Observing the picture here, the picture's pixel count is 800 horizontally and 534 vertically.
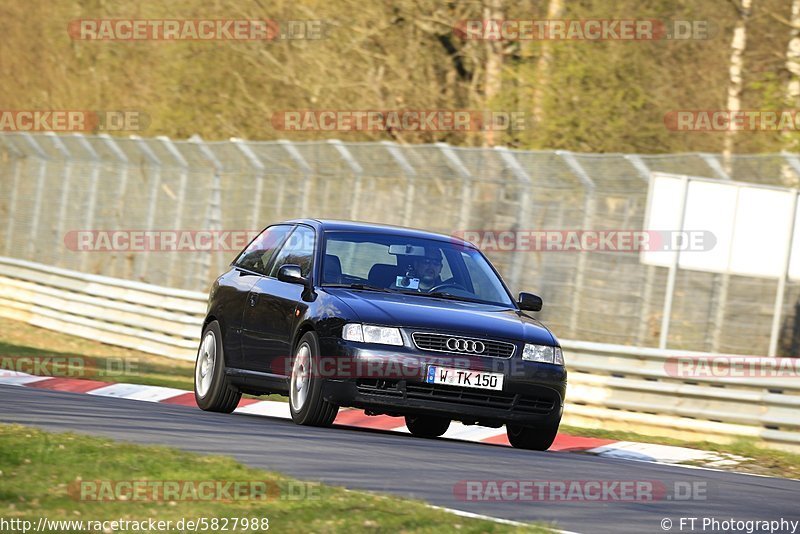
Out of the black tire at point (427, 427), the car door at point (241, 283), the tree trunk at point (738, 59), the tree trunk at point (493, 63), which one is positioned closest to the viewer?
the car door at point (241, 283)

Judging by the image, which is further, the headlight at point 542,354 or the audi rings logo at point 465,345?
the headlight at point 542,354

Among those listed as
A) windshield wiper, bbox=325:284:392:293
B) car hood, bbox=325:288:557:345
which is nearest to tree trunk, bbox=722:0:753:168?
car hood, bbox=325:288:557:345

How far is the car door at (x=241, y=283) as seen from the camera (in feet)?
42.1

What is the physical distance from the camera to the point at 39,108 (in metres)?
49.3

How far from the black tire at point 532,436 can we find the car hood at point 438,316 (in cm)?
66

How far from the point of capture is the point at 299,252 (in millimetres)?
12398

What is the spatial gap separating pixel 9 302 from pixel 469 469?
19275 mm

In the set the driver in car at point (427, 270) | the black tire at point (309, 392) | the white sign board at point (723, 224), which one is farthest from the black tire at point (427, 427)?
the white sign board at point (723, 224)

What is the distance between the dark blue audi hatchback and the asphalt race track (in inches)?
12.0

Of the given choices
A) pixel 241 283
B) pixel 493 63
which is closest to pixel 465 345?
pixel 241 283

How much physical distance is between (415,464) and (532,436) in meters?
2.79

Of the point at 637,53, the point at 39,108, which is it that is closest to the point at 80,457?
the point at 637,53

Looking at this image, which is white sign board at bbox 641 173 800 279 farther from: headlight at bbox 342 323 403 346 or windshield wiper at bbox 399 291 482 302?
headlight at bbox 342 323 403 346

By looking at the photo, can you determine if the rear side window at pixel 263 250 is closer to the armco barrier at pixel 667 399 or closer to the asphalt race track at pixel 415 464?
the asphalt race track at pixel 415 464
